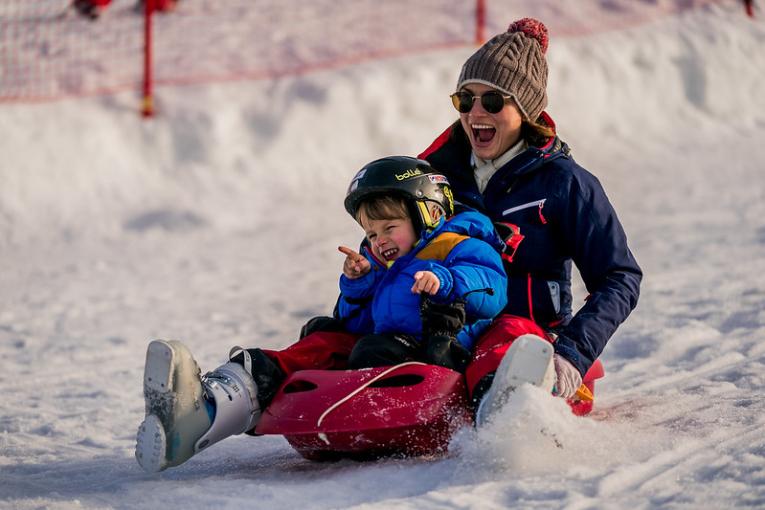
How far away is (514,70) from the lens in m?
4.20

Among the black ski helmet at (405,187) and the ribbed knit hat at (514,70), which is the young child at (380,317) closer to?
the black ski helmet at (405,187)

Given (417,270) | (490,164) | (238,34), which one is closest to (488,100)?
(490,164)

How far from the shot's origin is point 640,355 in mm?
5586

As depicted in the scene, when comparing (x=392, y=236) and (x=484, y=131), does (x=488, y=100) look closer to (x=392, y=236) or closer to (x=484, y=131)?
(x=484, y=131)

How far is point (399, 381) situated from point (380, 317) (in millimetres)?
299

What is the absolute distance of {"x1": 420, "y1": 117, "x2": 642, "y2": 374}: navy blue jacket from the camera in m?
3.95

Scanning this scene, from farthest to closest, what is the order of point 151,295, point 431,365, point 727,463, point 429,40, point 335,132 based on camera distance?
point 429,40 < point 335,132 < point 151,295 < point 431,365 < point 727,463

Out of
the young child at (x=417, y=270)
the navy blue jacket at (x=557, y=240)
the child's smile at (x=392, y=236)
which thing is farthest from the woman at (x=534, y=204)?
the child's smile at (x=392, y=236)

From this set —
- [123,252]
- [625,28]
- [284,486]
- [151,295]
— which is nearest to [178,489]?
[284,486]

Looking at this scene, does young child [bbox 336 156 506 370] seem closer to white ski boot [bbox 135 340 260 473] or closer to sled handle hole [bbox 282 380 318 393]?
sled handle hole [bbox 282 380 318 393]

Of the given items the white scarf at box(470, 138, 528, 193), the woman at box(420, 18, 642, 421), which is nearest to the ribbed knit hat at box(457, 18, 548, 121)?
the woman at box(420, 18, 642, 421)

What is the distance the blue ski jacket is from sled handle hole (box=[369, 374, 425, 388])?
0.73 ft

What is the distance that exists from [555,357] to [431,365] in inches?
16.1

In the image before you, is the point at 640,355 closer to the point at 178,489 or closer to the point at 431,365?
the point at 431,365
